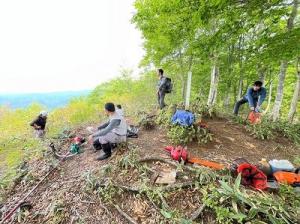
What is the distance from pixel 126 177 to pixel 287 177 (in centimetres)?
277

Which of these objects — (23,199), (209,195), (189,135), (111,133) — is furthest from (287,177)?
(23,199)

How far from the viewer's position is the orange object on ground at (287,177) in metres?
4.08

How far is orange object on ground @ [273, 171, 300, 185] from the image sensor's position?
4.08 m

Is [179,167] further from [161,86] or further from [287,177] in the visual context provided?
[161,86]

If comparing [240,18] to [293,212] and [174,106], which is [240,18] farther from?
[293,212]

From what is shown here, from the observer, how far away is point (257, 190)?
3.83 metres

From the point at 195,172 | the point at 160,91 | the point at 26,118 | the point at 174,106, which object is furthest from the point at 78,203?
the point at 26,118

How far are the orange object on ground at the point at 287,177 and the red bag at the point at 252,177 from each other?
365 millimetres

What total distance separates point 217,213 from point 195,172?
1.05 metres

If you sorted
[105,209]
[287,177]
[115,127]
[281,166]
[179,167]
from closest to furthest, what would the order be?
[105,209] → [287,177] → [179,167] → [281,166] → [115,127]

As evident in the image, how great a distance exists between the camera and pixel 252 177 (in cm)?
402

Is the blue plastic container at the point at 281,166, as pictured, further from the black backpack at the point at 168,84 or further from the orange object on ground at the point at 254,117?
the black backpack at the point at 168,84

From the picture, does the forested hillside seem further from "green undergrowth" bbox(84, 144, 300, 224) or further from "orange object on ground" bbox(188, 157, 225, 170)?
"orange object on ground" bbox(188, 157, 225, 170)

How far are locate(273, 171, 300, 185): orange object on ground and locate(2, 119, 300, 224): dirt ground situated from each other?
3.35 ft
